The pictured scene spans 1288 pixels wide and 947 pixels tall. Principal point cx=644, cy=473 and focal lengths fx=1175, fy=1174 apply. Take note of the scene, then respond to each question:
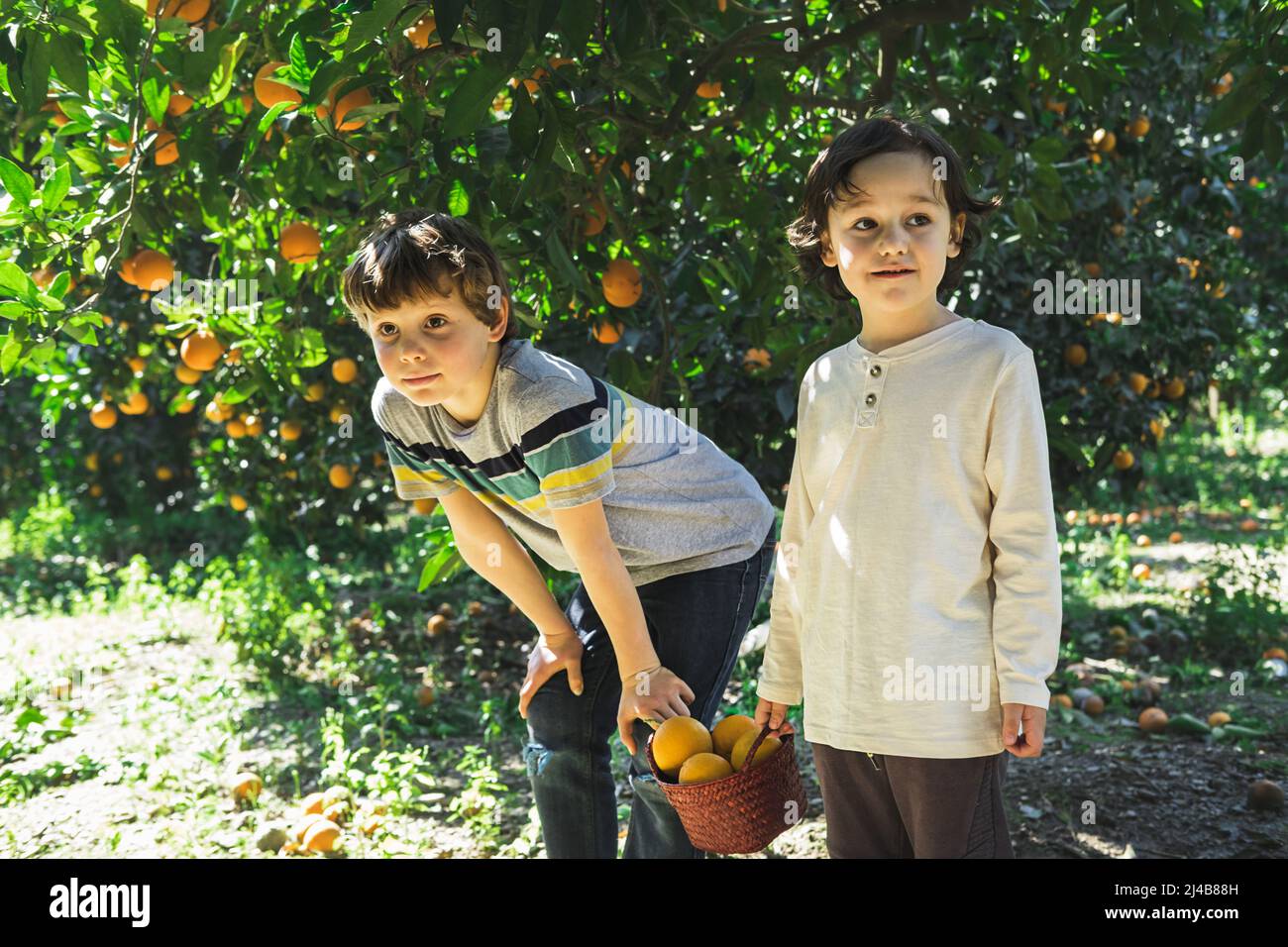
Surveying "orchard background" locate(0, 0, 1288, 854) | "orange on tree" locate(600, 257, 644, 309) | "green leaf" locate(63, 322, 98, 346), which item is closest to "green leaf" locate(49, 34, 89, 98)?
"orchard background" locate(0, 0, 1288, 854)

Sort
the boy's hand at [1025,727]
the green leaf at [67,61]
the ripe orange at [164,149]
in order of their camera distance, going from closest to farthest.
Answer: the boy's hand at [1025,727], the green leaf at [67,61], the ripe orange at [164,149]

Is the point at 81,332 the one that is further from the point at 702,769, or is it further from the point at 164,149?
the point at 702,769

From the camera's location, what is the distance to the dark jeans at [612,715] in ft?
6.09

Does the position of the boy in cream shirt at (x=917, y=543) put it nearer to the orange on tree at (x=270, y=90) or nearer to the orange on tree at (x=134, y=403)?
the orange on tree at (x=270, y=90)

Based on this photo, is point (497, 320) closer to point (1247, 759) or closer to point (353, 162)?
point (353, 162)

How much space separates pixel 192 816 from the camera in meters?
2.94

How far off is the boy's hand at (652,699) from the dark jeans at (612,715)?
121mm

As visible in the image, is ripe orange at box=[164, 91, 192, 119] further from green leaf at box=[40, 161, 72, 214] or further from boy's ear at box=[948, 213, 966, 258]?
boy's ear at box=[948, 213, 966, 258]

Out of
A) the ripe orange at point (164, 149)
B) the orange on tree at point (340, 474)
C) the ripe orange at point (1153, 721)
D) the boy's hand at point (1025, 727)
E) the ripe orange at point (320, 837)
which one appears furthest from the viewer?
the orange on tree at point (340, 474)

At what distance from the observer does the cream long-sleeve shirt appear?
1.44m

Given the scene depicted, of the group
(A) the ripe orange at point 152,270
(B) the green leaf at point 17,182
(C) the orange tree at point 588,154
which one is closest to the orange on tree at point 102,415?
(C) the orange tree at point 588,154

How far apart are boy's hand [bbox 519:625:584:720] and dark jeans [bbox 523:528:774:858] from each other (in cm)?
2

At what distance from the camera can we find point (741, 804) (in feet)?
5.11

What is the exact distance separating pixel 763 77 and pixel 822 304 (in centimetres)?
49
